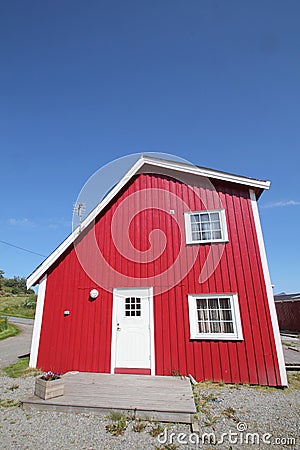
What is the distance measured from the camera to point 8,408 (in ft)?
14.3

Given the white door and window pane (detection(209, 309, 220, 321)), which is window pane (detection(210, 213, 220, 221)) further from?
the white door

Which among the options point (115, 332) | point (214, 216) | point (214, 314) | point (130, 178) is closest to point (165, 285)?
point (214, 314)

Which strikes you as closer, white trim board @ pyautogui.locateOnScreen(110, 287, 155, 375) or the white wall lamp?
white trim board @ pyautogui.locateOnScreen(110, 287, 155, 375)

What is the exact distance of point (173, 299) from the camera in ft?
21.3

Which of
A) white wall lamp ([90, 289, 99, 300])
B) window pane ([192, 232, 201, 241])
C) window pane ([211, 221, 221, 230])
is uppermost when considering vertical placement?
window pane ([211, 221, 221, 230])

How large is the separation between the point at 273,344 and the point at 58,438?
15.8 feet

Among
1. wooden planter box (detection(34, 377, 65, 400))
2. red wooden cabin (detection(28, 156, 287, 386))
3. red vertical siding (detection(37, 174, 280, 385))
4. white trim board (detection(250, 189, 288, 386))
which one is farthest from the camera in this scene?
red wooden cabin (detection(28, 156, 287, 386))

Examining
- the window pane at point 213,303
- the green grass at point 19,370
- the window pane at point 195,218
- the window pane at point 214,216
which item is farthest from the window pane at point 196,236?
the green grass at point 19,370

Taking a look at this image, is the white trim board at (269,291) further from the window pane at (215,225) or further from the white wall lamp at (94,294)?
the white wall lamp at (94,294)

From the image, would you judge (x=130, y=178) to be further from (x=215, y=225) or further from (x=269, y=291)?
(x=269, y=291)

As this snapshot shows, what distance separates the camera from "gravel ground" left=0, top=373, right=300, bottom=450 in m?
3.21

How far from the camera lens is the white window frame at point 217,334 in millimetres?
5883

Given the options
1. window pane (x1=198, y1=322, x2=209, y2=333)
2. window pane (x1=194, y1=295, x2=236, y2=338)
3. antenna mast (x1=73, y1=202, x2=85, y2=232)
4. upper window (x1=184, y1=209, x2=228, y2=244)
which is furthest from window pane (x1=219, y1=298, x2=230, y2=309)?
antenna mast (x1=73, y1=202, x2=85, y2=232)

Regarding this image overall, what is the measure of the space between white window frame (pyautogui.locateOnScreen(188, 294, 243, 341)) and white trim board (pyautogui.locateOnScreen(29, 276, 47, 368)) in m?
4.37
